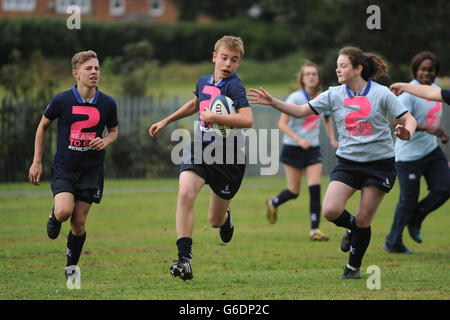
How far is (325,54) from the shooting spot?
3111 centimetres

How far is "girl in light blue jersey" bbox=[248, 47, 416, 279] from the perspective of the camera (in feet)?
22.5

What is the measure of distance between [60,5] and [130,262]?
54381 millimetres

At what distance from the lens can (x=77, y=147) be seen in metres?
6.86

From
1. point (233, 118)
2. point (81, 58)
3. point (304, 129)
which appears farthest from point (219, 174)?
point (304, 129)

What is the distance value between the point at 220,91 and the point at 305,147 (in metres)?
3.71

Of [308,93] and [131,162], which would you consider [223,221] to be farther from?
[131,162]

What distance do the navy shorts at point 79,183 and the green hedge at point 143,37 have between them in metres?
36.5

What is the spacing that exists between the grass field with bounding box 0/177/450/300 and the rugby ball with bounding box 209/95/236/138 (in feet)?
4.81

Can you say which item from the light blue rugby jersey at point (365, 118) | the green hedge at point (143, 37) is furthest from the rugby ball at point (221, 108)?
the green hedge at point (143, 37)

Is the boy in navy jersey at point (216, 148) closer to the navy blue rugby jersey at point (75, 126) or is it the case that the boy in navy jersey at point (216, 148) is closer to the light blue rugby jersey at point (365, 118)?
the navy blue rugby jersey at point (75, 126)

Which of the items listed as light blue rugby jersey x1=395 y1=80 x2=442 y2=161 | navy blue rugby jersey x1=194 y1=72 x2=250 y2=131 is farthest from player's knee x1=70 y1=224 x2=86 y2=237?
light blue rugby jersey x1=395 y1=80 x2=442 y2=161

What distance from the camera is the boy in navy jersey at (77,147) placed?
6.83m

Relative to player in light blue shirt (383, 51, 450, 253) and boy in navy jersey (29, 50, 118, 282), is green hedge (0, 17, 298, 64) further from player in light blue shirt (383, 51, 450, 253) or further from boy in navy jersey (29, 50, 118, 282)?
boy in navy jersey (29, 50, 118, 282)
